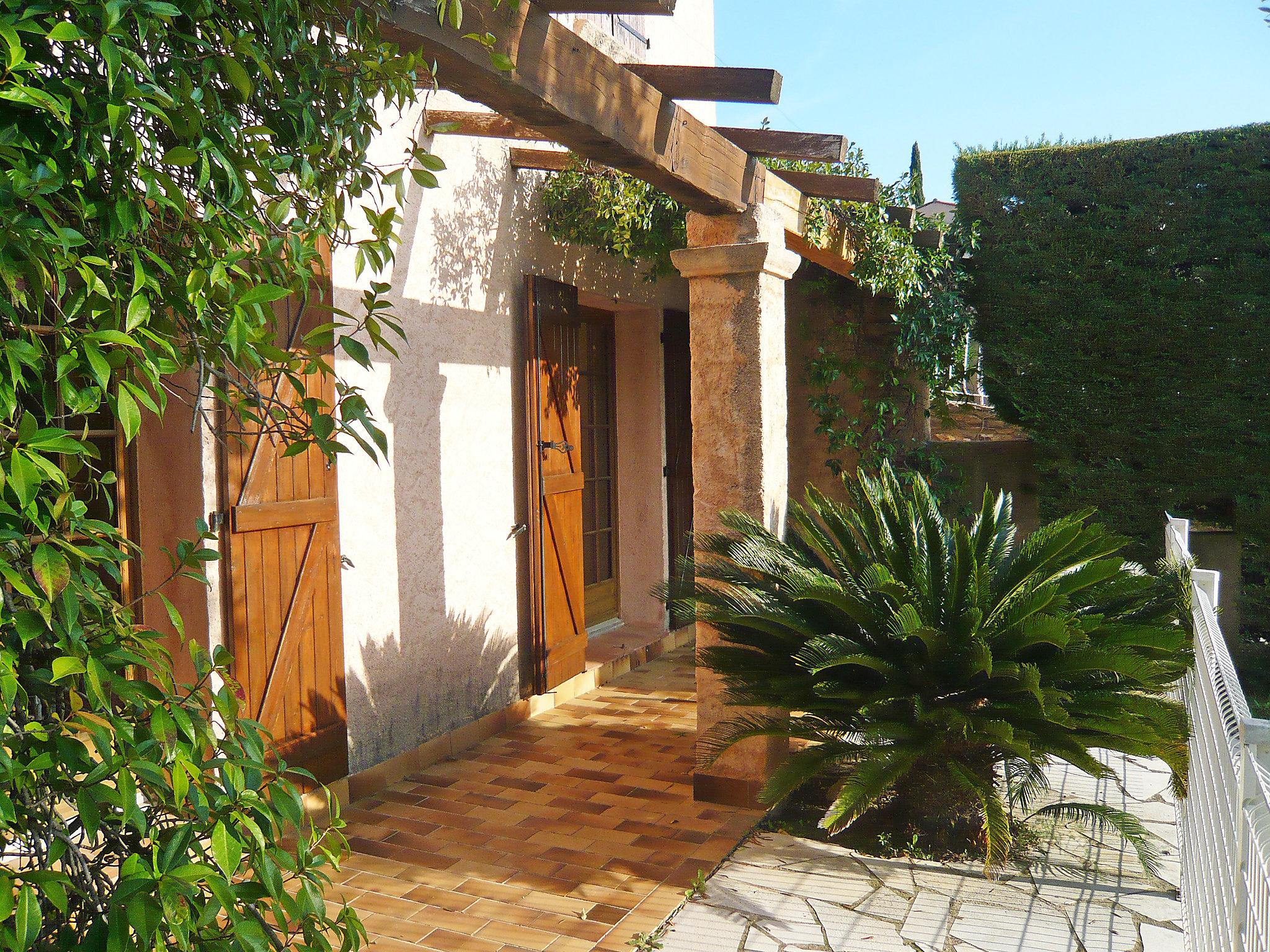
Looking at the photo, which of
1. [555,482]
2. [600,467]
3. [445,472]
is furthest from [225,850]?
[600,467]

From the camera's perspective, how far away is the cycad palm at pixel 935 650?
10.9ft

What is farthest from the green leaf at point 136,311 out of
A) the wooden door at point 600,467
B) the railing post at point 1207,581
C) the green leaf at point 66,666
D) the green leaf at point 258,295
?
the wooden door at point 600,467

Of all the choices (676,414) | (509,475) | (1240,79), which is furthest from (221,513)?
(1240,79)

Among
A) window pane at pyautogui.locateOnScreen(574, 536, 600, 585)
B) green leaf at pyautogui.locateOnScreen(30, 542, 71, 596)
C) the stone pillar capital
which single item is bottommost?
window pane at pyautogui.locateOnScreen(574, 536, 600, 585)

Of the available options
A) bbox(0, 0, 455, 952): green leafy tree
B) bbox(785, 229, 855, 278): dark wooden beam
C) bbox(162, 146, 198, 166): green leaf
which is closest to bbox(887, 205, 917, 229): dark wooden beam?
bbox(785, 229, 855, 278): dark wooden beam

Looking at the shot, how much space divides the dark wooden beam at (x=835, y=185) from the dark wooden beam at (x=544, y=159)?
1.10 meters

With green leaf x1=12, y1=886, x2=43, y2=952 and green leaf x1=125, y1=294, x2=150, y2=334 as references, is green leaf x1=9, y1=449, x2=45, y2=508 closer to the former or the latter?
green leaf x1=125, y1=294, x2=150, y2=334

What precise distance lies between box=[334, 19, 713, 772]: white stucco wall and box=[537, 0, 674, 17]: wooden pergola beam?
156 cm

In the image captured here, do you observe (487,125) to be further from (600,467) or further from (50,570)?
(50,570)

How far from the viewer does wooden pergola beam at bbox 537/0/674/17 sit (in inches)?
97.3

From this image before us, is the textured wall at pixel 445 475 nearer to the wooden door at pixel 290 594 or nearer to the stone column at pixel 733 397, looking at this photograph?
the wooden door at pixel 290 594

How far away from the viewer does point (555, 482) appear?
5.64m

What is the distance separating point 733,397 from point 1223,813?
8.43 feet

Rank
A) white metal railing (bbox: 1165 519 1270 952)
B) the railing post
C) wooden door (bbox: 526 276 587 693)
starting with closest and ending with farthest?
1. white metal railing (bbox: 1165 519 1270 952)
2. the railing post
3. wooden door (bbox: 526 276 587 693)
